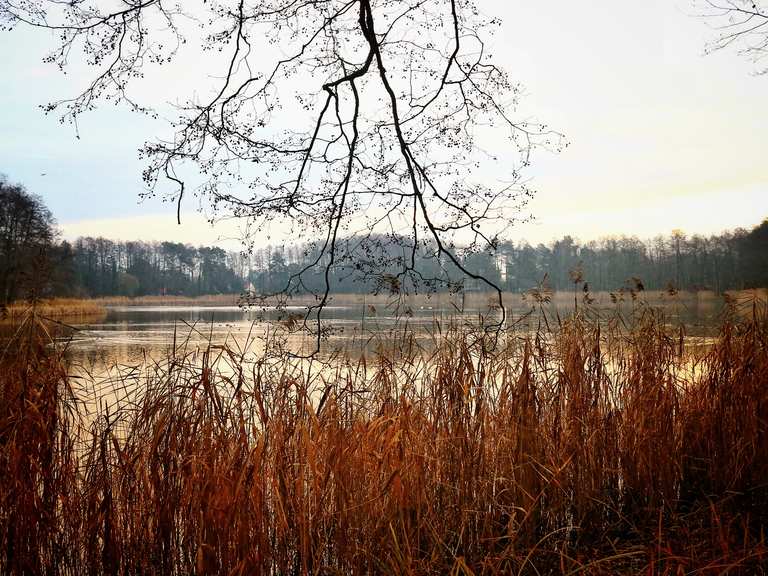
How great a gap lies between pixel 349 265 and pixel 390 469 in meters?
1.86

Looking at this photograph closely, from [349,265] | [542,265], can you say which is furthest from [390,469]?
[542,265]

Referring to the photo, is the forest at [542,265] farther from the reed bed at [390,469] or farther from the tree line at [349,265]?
the reed bed at [390,469]

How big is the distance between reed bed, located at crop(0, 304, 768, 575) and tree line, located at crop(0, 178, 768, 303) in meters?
0.67

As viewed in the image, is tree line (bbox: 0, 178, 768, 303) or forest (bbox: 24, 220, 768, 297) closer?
tree line (bbox: 0, 178, 768, 303)

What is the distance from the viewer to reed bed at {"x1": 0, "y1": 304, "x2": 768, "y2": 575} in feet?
9.51

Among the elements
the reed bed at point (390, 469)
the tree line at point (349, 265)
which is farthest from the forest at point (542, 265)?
the reed bed at point (390, 469)

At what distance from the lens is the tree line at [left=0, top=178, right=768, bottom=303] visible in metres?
4.62

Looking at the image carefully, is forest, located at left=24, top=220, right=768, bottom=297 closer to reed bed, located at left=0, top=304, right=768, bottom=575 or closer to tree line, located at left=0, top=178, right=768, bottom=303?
tree line, located at left=0, top=178, right=768, bottom=303

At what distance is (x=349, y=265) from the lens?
15.2 ft

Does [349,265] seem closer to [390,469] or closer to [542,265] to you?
[390,469]

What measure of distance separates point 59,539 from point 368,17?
12.6 ft

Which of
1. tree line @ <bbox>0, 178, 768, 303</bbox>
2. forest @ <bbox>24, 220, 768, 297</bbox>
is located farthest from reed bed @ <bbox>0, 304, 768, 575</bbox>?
forest @ <bbox>24, 220, 768, 297</bbox>

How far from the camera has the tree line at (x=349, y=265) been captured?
462 cm

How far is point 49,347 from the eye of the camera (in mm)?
3545
